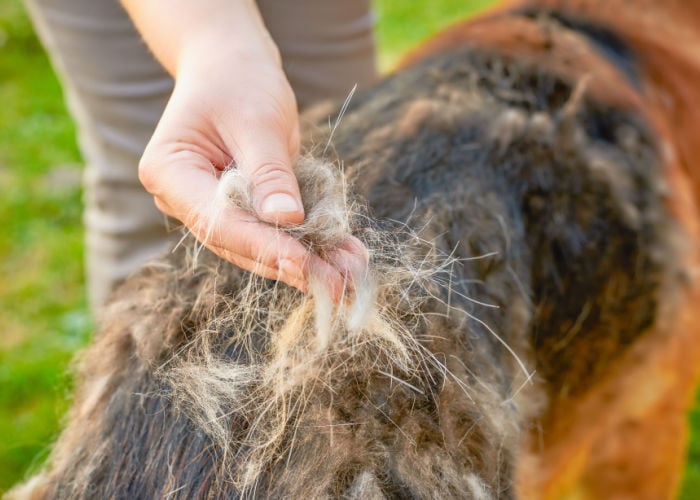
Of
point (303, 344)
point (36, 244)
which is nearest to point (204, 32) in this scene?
point (303, 344)

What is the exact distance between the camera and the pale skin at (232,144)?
0.90 m

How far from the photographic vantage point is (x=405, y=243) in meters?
1.09

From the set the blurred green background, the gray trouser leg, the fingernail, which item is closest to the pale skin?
the fingernail

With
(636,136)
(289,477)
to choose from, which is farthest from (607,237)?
(289,477)

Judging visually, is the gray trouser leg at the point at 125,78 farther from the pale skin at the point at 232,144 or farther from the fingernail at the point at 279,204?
the fingernail at the point at 279,204

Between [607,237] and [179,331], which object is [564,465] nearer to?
[607,237]

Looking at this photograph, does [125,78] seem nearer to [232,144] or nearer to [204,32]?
[204,32]

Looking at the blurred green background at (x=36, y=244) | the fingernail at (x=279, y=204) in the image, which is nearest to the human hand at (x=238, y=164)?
the fingernail at (x=279, y=204)

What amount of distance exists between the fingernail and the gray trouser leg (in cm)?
90

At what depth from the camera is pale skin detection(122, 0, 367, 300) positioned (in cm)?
90

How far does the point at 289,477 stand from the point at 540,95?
3.24 ft

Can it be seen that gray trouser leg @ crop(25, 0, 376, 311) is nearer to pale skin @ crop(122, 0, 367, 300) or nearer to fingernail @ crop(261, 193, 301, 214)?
pale skin @ crop(122, 0, 367, 300)

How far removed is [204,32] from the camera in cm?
108

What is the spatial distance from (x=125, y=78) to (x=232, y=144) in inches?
40.0
